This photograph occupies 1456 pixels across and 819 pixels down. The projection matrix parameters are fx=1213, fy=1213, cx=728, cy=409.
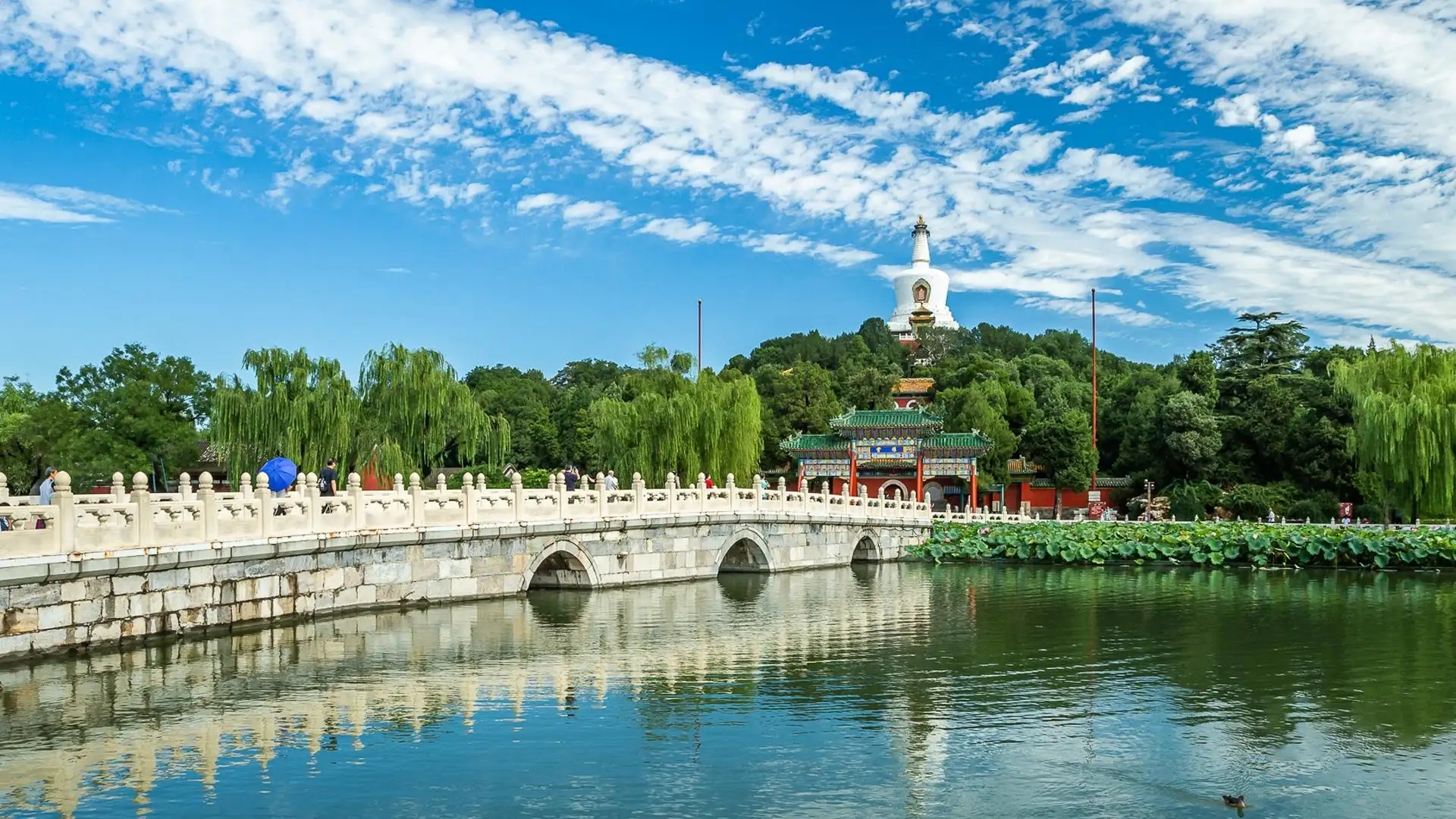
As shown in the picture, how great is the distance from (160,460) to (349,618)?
17993mm

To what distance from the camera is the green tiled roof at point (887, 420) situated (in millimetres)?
35656

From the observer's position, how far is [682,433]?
96.1ft

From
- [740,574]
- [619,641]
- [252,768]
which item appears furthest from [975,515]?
[252,768]

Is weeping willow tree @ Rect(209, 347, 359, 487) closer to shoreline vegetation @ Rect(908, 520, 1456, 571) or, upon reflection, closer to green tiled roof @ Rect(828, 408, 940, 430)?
shoreline vegetation @ Rect(908, 520, 1456, 571)

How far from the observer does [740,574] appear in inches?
936

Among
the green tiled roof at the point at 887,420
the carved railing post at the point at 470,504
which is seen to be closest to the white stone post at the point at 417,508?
the carved railing post at the point at 470,504

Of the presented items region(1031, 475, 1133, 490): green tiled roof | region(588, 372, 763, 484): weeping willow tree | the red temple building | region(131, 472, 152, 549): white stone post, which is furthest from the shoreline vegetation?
region(131, 472, 152, 549): white stone post

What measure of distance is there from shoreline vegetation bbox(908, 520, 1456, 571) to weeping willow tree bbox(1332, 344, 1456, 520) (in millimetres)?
1661

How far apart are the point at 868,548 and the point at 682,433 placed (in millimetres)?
5216

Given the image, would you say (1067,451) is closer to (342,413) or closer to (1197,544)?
(1197,544)

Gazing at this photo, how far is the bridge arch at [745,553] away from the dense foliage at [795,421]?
5.31m

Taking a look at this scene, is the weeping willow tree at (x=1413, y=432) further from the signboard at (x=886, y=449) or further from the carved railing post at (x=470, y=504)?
the carved railing post at (x=470, y=504)

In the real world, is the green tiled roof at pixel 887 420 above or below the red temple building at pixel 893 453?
above

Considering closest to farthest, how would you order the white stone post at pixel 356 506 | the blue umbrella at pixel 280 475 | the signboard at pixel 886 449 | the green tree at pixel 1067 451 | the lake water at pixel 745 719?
the lake water at pixel 745 719
the white stone post at pixel 356 506
the blue umbrella at pixel 280 475
the green tree at pixel 1067 451
the signboard at pixel 886 449
